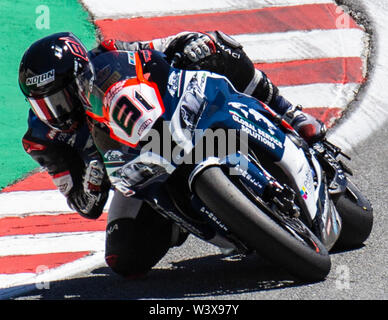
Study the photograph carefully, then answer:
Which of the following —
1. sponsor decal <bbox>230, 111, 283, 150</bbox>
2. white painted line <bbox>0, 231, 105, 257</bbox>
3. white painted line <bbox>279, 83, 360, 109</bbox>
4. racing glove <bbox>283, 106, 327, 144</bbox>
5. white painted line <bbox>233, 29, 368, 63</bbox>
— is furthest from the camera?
white painted line <bbox>233, 29, 368, 63</bbox>

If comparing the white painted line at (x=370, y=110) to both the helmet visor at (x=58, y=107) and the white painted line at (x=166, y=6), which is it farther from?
the helmet visor at (x=58, y=107)

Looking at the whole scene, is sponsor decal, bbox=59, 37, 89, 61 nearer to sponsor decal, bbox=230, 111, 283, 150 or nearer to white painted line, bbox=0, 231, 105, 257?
sponsor decal, bbox=230, 111, 283, 150

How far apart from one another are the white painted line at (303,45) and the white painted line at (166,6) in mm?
658

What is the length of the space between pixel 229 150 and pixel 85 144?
3.46ft

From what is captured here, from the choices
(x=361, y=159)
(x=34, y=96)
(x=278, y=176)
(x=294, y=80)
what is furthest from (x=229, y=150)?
(x=294, y=80)

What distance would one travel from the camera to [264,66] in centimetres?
858

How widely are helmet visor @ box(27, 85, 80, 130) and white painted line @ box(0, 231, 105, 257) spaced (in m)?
1.24

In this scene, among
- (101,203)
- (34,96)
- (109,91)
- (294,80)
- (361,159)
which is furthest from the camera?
(294,80)

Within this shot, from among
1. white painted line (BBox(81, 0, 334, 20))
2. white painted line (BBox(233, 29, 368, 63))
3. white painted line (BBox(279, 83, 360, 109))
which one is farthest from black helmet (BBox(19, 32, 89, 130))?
white painted line (BBox(81, 0, 334, 20))

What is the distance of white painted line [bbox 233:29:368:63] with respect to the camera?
8711 millimetres

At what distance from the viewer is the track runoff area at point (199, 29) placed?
19.6 ft

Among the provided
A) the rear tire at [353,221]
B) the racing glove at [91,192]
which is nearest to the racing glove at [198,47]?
the racing glove at [91,192]

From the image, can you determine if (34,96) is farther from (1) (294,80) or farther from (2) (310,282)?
(1) (294,80)

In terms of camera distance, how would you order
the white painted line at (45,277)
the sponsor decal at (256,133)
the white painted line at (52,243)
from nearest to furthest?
the sponsor decal at (256,133), the white painted line at (45,277), the white painted line at (52,243)
